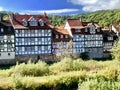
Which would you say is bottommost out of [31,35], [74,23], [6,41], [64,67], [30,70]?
[64,67]

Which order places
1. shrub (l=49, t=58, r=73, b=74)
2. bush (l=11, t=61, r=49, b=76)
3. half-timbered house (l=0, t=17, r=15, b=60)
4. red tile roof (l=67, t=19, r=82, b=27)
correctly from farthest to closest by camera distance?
red tile roof (l=67, t=19, r=82, b=27) < half-timbered house (l=0, t=17, r=15, b=60) < shrub (l=49, t=58, r=73, b=74) < bush (l=11, t=61, r=49, b=76)

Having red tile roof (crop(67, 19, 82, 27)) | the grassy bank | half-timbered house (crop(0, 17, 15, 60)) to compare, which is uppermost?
red tile roof (crop(67, 19, 82, 27))

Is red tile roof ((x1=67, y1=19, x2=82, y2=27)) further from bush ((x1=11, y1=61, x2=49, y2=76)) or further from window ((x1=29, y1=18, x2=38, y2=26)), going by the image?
bush ((x1=11, y1=61, x2=49, y2=76))

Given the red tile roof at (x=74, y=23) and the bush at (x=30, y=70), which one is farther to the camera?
the red tile roof at (x=74, y=23)

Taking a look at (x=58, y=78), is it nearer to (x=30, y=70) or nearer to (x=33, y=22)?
(x=30, y=70)

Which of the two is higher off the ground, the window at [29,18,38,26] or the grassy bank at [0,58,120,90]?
the window at [29,18,38,26]

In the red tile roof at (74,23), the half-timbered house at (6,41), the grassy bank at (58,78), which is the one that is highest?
the red tile roof at (74,23)

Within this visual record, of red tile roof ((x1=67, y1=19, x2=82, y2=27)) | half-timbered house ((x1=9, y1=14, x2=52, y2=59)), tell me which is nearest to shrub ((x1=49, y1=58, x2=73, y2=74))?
half-timbered house ((x1=9, y1=14, x2=52, y2=59))

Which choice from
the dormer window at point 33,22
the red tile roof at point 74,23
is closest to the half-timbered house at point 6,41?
the dormer window at point 33,22

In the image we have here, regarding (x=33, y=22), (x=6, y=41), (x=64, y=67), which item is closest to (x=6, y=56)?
(x=6, y=41)

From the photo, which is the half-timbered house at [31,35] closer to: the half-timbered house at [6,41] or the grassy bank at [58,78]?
the half-timbered house at [6,41]

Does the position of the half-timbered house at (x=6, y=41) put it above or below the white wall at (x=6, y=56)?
above

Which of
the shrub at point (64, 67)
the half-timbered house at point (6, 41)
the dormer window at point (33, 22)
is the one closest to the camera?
the shrub at point (64, 67)

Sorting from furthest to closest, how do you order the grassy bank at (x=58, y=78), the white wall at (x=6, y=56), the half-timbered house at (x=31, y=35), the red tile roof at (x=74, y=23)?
the red tile roof at (x=74, y=23)
the half-timbered house at (x=31, y=35)
the white wall at (x=6, y=56)
the grassy bank at (x=58, y=78)
